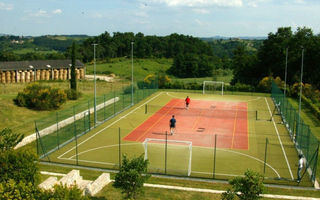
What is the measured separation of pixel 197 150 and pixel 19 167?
496 inches

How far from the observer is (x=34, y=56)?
94.8 metres

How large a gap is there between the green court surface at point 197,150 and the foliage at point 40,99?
6946 mm

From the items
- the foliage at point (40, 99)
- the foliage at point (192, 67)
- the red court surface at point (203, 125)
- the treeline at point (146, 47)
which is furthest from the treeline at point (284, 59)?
the foliage at point (40, 99)

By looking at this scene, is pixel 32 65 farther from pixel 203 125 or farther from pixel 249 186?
pixel 249 186

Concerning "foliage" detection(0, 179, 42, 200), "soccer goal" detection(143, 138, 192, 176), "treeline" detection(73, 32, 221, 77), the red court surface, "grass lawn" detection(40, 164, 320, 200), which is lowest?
"grass lawn" detection(40, 164, 320, 200)

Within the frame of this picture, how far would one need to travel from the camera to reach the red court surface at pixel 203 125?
2588 centimetres

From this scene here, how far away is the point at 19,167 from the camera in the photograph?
1331 centimetres

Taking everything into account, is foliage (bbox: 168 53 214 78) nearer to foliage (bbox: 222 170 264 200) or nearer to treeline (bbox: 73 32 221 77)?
treeline (bbox: 73 32 221 77)

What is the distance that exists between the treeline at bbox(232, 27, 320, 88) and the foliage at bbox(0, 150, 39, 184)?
153 ft

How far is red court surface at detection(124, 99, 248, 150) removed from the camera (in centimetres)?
2588

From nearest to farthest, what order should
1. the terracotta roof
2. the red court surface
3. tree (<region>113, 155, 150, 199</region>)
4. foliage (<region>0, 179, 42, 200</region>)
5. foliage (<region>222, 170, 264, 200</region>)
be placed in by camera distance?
foliage (<region>0, 179, 42, 200</region>)
foliage (<region>222, 170, 264, 200</region>)
tree (<region>113, 155, 150, 199</region>)
the red court surface
the terracotta roof

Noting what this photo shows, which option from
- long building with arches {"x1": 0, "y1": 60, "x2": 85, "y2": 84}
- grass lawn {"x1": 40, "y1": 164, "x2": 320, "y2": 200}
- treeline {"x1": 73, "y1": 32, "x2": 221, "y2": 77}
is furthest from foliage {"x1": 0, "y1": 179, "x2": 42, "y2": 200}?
treeline {"x1": 73, "y1": 32, "x2": 221, "y2": 77}

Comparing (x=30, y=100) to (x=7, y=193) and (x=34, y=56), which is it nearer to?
(x=7, y=193)

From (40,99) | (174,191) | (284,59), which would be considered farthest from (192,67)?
(174,191)
